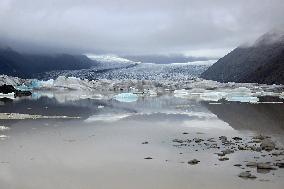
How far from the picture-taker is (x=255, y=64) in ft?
458

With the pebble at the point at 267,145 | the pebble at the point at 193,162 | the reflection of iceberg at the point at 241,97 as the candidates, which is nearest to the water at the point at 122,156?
the pebble at the point at 193,162

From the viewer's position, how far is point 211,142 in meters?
16.6

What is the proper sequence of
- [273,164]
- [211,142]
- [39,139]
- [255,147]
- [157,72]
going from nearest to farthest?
[273,164], [255,147], [211,142], [39,139], [157,72]

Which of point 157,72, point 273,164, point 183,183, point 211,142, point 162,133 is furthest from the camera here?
point 157,72

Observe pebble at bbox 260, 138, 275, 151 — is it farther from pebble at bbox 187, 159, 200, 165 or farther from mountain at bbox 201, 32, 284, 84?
mountain at bbox 201, 32, 284, 84

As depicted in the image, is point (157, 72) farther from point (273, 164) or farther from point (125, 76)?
point (273, 164)

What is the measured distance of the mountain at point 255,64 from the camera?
116500 millimetres

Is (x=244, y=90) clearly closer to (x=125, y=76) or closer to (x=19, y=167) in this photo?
(x=19, y=167)

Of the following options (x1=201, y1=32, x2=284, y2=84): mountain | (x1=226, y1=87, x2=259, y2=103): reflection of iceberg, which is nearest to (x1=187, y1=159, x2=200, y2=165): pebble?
(x1=226, y1=87, x2=259, y2=103): reflection of iceberg

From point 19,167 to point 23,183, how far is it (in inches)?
71.3

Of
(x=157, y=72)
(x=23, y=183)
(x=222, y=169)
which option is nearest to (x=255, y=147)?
(x=222, y=169)

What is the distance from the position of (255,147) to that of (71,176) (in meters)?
6.57

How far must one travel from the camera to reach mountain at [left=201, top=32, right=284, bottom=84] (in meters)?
116

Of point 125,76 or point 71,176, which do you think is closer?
point 71,176
